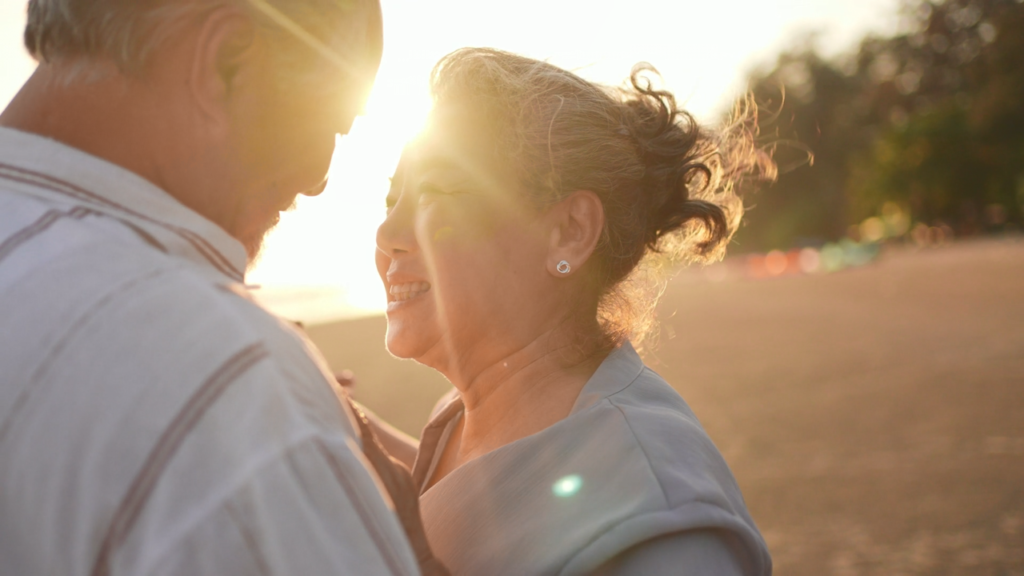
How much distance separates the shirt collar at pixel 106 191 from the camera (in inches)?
43.3

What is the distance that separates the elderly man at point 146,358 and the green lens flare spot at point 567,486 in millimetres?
877

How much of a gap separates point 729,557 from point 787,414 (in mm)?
8840

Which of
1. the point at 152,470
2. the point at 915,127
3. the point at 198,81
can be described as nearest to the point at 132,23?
the point at 198,81

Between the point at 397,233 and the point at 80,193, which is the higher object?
the point at 80,193

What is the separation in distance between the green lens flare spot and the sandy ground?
137 cm

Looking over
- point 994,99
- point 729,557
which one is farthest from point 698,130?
point 994,99

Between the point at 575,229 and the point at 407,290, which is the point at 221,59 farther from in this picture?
the point at 575,229

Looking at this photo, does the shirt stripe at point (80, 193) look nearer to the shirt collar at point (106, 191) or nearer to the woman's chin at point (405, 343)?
the shirt collar at point (106, 191)

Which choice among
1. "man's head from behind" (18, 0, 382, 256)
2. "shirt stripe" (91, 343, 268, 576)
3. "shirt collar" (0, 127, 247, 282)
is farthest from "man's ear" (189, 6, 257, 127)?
"shirt stripe" (91, 343, 268, 576)

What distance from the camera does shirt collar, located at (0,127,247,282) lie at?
1.10 metres

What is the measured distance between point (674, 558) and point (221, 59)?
125cm

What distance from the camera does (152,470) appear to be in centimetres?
88

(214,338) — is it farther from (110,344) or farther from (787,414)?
(787,414)

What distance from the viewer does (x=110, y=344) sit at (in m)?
0.93
